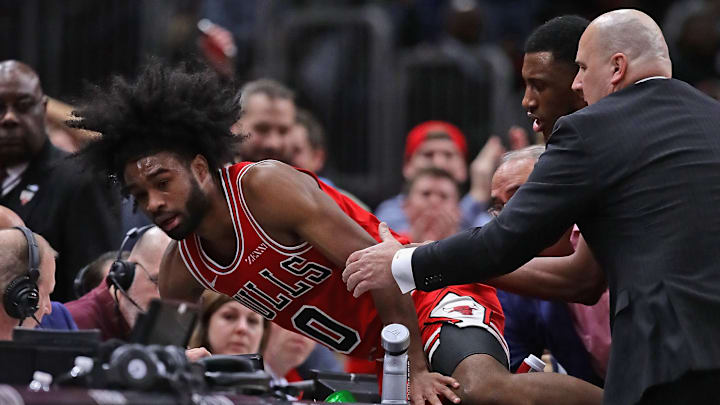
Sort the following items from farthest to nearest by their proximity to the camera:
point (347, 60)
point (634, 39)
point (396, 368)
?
1. point (347, 60)
2. point (396, 368)
3. point (634, 39)

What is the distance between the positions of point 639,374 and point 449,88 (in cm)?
542

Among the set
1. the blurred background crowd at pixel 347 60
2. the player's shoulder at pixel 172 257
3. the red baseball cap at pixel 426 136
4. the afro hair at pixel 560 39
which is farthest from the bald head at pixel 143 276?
the blurred background crowd at pixel 347 60

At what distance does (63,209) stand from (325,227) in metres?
2.19

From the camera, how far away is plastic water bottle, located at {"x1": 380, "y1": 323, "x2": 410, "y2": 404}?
380 cm

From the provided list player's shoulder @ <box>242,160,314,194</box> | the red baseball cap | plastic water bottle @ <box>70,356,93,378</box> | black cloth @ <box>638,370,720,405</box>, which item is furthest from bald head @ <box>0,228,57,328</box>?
the red baseball cap

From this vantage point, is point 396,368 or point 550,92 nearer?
point 396,368

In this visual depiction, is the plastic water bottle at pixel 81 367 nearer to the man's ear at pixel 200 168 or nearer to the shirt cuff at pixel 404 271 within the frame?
the shirt cuff at pixel 404 271

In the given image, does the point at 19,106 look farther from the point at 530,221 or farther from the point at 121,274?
the point at 530,221

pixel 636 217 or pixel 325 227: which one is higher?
pixel 636 217

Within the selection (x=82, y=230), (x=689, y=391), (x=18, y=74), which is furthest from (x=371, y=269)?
(x=18, y=74)

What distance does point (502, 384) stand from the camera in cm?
410

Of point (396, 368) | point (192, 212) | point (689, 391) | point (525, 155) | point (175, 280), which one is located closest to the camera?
point (689, 391)

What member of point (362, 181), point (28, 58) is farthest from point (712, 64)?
point (28, 58)

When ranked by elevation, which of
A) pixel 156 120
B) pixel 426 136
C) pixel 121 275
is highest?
pixel 156 120
